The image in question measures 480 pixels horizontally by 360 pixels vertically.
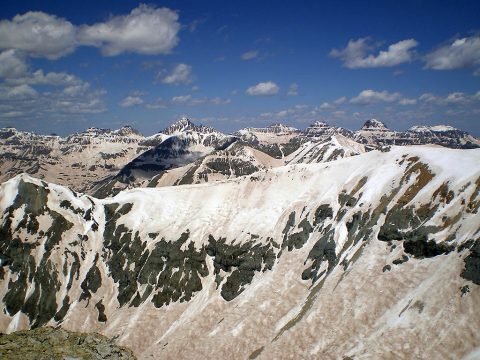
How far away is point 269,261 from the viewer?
108375 mm

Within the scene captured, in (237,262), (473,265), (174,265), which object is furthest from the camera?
(174,265)

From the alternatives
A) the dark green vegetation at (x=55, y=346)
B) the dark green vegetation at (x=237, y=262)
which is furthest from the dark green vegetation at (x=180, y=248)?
the dark green vegetation at (x=55, y=346)

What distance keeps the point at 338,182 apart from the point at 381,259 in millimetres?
46174

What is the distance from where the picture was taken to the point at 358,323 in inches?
2726

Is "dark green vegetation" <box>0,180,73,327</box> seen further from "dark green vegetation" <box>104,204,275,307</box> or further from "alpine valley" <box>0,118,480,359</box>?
"dark green vegetation" <box>104,204,275,307</box>

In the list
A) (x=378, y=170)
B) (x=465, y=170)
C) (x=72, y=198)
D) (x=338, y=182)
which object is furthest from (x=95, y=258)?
(x=465, y=170)

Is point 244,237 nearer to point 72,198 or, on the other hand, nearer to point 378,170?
point 378,170

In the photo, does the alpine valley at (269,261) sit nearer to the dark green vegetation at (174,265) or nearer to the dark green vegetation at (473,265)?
the dark green vegetation at (473,265)

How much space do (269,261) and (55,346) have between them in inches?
3149

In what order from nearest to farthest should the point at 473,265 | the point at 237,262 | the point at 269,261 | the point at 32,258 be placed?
1. the point at 473,265
2. the point at 269,261
3. the point at 237,262
4. the point at 32,258

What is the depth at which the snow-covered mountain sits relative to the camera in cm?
6669

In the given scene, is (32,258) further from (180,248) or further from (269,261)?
(269,261)

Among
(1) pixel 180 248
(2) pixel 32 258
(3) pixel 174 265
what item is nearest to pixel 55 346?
(3) pixel 174 265

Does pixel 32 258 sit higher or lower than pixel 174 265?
lower
